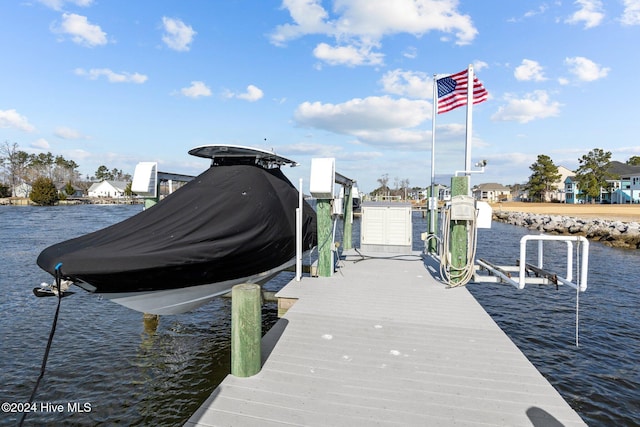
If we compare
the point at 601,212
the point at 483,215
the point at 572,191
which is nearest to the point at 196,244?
the point at 483,215

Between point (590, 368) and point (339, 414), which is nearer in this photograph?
point (339, 414)

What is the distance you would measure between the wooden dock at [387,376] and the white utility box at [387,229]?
693cm

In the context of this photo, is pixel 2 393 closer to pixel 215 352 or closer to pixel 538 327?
pixel 215 352

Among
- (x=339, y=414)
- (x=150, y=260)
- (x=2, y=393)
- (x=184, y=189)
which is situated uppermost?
(x=184, y=189)

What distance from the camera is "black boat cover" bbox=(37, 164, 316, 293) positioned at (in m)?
5.09

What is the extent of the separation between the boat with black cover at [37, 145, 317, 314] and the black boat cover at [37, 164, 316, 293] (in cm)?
1

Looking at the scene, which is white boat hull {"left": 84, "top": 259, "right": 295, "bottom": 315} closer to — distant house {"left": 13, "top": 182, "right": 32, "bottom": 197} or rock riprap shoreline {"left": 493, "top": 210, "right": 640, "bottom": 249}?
rock riprap shoreline {"left": 493, "top": 210, "right": 640, "bottom": 249}

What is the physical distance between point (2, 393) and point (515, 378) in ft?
27.3

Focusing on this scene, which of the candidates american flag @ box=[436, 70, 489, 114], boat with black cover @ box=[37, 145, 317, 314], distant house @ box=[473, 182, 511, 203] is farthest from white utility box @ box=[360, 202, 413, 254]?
distant house @ box=[473, 182, 511, 203]

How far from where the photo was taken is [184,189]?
302 inches

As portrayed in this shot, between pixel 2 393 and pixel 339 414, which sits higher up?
pixel 339 414

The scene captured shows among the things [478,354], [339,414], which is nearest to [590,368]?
[478,354]

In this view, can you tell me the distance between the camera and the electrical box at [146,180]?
31.3ft

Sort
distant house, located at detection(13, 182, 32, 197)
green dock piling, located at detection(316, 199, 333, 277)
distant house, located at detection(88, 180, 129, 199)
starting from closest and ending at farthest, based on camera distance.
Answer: green dock piling, located at detection(316, 199, 333, 277) → distant house, located at detection(13, 182, 32, 197) → distant house, located at detection(88, 180, 129, 199)
